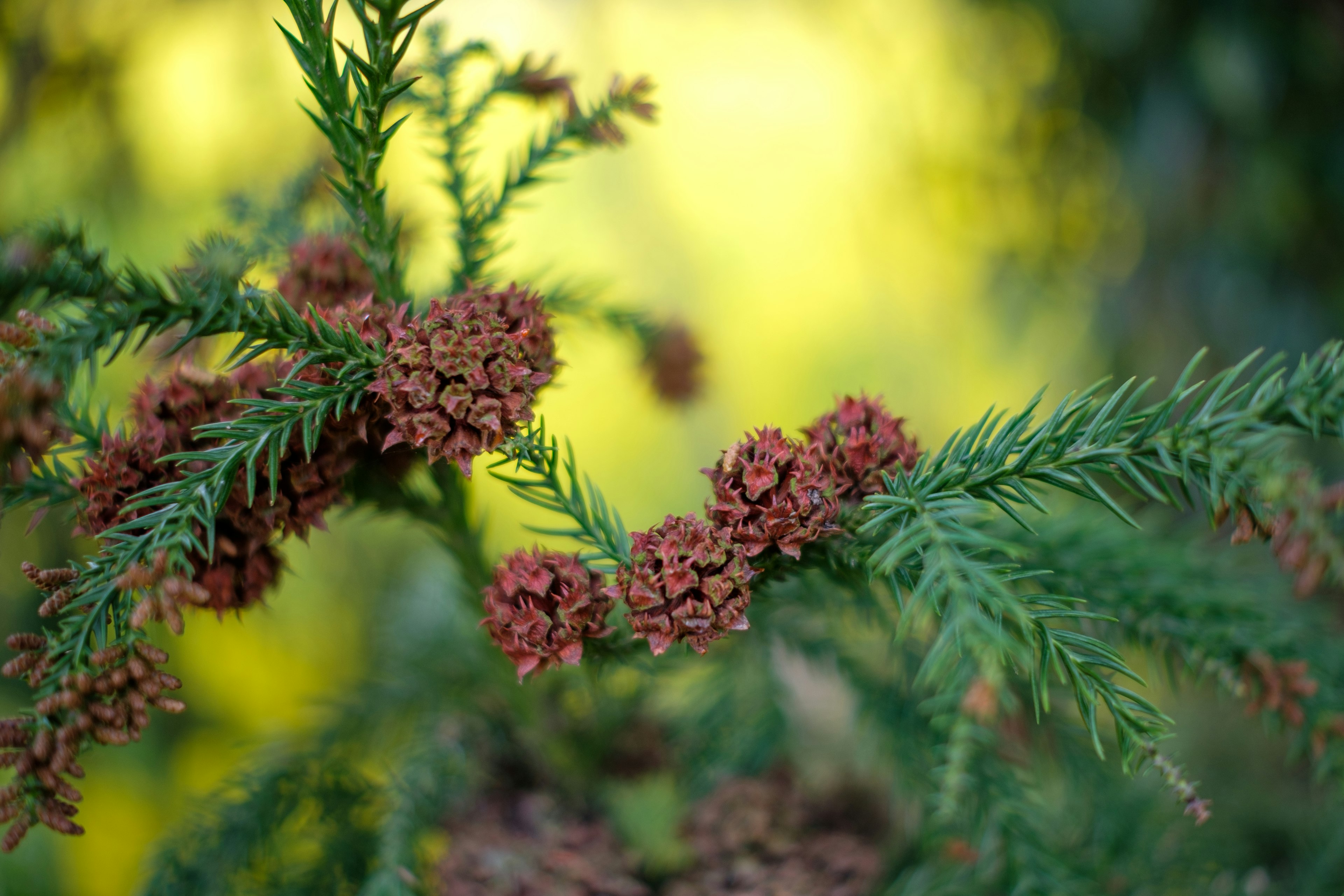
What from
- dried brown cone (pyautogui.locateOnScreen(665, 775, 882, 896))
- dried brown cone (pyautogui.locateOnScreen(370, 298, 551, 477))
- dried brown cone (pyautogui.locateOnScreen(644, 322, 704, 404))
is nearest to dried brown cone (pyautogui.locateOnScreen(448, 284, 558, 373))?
dried brown cone (pyautogui.locateOnScreen(370, 298, 551, 477))

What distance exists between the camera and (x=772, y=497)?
34cm

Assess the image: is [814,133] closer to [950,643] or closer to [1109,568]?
[1109,568]

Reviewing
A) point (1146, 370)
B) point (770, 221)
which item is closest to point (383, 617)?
point (1146, 370)

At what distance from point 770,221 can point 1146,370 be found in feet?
3.90

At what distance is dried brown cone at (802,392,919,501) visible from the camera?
38 cm

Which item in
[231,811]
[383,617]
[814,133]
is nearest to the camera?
[231,811]

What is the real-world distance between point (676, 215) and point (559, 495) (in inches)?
70.7

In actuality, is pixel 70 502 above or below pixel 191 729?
below

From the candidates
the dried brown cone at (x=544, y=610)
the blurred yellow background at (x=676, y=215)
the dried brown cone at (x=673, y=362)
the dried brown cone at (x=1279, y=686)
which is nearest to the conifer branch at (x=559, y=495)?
the dried brown cone at (x=544, y=610)

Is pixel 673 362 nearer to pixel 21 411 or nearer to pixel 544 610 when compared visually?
pixel 544 610

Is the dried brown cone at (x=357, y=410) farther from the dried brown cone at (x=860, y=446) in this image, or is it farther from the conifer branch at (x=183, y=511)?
the dried brown cone at (x=860, y=446)

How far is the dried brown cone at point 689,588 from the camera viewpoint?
33cm

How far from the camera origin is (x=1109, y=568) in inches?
19.5

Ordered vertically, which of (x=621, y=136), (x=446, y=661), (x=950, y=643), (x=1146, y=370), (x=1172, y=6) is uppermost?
(x=1172, y=6)
